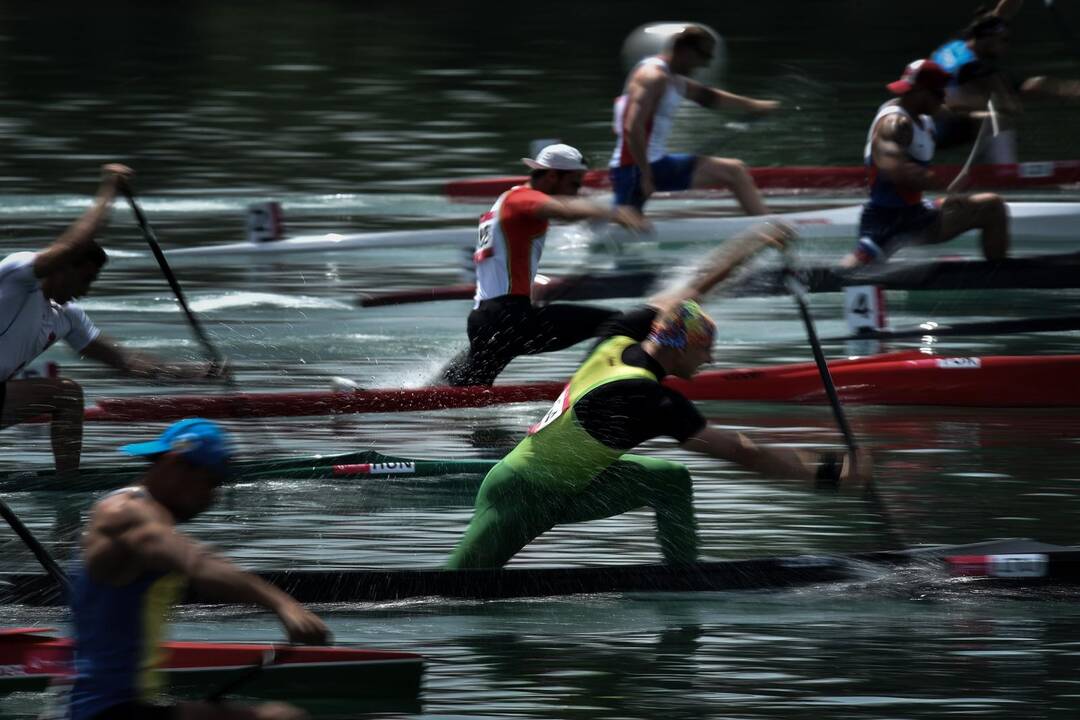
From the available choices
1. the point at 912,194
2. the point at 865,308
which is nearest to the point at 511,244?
the point at 865,308

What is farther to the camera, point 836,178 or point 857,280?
point 836,178

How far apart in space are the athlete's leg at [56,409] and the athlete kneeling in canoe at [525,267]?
229cm

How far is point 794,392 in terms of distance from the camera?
10.4 m

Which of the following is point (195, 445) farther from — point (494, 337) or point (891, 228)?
point (891, 228)

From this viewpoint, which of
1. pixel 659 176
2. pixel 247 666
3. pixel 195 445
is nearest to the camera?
pixel 195 445

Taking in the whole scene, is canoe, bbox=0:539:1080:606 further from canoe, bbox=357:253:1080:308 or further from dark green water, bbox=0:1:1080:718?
canoe, bbox=357:253:1080:308

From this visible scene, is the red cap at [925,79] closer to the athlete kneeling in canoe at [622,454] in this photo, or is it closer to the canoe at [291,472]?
the canoe at [291,472]

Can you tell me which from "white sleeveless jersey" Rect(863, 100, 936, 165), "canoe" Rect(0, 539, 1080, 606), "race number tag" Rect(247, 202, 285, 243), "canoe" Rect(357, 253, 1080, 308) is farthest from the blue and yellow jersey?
"race number tag" Rect(247, 202, 285, 243)

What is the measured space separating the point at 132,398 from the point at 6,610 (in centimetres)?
389

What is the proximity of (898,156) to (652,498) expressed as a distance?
5.65 m

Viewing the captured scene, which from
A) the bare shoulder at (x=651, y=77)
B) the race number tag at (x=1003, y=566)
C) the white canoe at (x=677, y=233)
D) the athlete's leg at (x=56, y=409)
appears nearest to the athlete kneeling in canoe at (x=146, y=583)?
the race number tag at (x=1003, y=566)

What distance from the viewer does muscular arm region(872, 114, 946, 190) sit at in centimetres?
1193

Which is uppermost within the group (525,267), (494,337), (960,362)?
(525,267)

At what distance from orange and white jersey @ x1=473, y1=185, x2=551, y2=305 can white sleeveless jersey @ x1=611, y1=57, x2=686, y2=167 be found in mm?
3340
